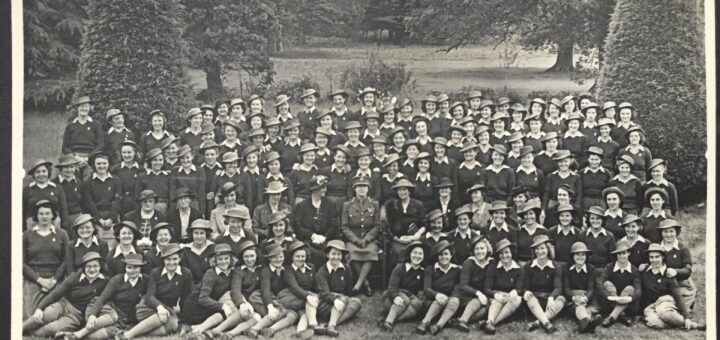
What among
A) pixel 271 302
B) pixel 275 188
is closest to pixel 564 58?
pixel 275 188

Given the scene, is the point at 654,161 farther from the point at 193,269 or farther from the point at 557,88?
the point at 193,269

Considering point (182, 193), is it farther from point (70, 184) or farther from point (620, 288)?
point (620, 288)

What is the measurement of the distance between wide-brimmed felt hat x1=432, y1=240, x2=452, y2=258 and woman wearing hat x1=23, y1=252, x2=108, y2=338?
298 centimetres

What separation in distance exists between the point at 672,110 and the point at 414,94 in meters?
2.52

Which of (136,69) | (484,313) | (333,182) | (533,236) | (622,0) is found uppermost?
(622,0)

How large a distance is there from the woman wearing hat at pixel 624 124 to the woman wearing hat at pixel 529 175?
847 millimetres

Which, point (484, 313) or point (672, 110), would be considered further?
point (672, 110)

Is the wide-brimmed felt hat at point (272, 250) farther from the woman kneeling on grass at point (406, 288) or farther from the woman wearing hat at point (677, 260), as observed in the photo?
the woman wearing hat at point (677, 260)

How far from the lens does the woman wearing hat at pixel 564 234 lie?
706 cm

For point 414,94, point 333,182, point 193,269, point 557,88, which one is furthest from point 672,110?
point 193,269

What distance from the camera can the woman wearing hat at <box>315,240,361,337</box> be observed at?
6.96 m

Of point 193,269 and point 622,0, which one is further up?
point 622,0

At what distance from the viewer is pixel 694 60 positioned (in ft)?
24.5

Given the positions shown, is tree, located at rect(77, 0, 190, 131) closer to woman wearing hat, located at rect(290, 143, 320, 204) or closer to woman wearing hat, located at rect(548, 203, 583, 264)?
woman wearing hat, located at rect(290, 143, 320, 204)
